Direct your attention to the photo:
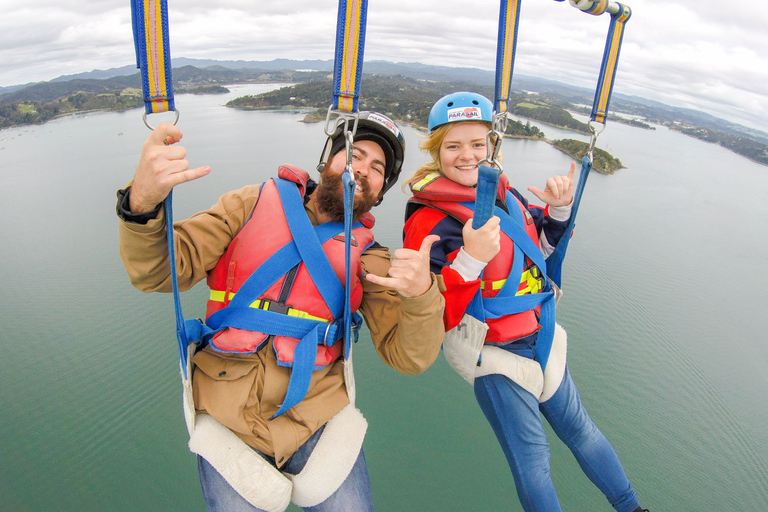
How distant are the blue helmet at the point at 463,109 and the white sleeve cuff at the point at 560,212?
24.1 inches

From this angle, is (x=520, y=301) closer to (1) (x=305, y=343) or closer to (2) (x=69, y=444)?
(1) (x=305, y=343)

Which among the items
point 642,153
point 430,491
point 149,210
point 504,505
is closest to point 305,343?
point 149,210

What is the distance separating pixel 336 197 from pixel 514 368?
112cm

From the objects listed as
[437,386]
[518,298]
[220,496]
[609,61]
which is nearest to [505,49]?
[609,61]

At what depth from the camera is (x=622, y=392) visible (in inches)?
118

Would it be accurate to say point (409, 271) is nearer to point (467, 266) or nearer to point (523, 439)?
point (467, 266)

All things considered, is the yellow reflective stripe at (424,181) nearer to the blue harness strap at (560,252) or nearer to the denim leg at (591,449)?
the blue harness strap at (560,252)

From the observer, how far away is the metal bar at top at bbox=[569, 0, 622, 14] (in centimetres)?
138

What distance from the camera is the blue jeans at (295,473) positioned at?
1.18m

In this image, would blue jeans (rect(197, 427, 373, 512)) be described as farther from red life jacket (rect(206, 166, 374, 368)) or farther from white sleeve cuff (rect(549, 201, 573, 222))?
white sleeve cuff (rect(549, 201, 573, 222))

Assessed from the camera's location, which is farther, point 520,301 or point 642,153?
point 642,153

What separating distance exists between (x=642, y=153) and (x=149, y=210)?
1950cm

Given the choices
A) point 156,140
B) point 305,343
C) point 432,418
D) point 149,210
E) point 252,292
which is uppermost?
point 156,140

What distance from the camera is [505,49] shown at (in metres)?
1.16
